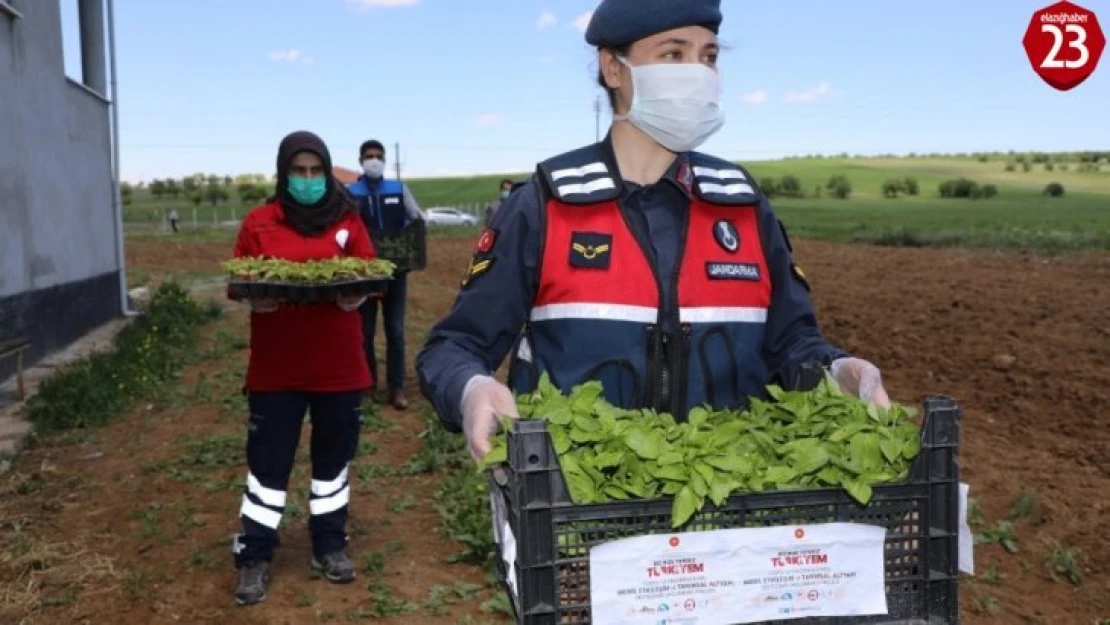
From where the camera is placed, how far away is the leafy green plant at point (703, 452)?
1680 mm

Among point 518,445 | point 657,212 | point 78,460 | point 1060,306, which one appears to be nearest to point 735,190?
point 657,212

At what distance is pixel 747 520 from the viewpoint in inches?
67.9

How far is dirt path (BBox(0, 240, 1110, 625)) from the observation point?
192 inches

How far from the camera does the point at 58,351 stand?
1041 centimetres

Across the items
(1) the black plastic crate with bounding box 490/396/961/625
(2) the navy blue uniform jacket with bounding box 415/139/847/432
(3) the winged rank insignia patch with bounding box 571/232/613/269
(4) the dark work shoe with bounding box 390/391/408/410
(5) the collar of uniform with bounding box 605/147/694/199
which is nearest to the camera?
(1) the black plastic crate with bounding box 490/396/961/625

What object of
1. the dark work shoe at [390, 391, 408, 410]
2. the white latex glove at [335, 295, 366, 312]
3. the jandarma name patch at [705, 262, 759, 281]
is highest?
the jandarma name patch at [705, 262, 759, 281]

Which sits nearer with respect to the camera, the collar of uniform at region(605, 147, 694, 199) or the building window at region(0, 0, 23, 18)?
the collar of uniform at region(605, 147, 694, 199)

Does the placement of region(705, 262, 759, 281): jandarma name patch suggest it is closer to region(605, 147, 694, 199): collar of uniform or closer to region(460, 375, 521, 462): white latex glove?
region(605, 147, 694, 199): collar of uniform

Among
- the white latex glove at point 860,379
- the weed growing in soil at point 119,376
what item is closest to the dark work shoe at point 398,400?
the weed growing in soil at point 119,376

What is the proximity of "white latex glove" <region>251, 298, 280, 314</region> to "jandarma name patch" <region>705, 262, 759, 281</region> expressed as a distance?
2.89 m

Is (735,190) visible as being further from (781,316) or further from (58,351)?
(58,351)

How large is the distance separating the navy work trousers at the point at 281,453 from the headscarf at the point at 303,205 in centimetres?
82

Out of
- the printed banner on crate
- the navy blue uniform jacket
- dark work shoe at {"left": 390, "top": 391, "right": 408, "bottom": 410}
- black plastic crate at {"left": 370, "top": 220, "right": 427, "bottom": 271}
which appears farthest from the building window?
the printed banner on crate

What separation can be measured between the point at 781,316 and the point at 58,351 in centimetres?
953
